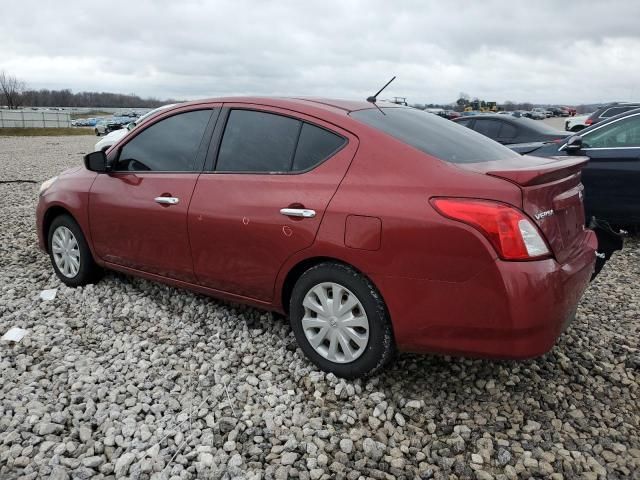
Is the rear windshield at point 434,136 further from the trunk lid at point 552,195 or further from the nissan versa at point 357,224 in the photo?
the trunk lid at point 552,195

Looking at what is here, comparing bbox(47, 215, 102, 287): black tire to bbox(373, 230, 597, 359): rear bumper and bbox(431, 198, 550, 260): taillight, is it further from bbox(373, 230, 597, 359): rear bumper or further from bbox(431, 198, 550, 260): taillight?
bbox(431, 198, 550, 260): taillight

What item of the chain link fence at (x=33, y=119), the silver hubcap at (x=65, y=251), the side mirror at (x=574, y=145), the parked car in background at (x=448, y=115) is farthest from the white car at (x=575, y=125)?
the chain link fence at (x=33, y=119)

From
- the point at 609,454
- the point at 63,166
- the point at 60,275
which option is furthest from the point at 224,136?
the point at 63,166

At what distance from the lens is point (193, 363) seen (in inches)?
136

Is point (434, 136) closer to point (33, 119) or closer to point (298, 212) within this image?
point (298, 212)

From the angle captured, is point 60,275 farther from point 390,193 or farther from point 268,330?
point 390,193

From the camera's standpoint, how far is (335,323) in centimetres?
311

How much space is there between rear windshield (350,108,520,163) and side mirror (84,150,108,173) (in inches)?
81.8

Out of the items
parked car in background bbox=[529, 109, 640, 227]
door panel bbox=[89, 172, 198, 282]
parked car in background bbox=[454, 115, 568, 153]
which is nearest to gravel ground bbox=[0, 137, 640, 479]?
door panel bbox=[89, 172, 198, 282]

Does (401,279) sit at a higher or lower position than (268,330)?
higher

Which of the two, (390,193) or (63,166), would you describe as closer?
(390,193)

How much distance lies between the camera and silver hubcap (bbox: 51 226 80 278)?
4.73 m

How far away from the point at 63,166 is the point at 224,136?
13.5m

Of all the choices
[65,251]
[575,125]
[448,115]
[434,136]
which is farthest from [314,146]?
[575,125]
